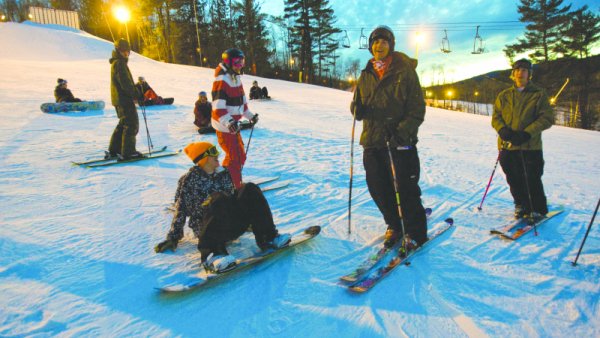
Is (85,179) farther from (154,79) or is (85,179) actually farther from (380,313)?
(154,79)

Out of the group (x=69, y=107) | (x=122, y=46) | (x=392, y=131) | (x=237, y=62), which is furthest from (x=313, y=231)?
(x=69, y=107)

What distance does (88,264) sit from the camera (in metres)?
2.78

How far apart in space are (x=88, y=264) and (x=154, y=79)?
781 inches

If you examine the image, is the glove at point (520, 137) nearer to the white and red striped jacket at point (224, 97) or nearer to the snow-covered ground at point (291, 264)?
the snow-covered ground at point (291, 264)

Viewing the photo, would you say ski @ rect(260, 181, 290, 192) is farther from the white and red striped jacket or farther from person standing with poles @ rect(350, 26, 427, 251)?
person standing with poles @ rect(350, 26, 427, 251)

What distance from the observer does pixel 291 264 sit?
9.32 feet

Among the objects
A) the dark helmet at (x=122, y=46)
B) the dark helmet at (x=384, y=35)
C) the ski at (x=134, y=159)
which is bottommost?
the ski at (x=134, y=159)

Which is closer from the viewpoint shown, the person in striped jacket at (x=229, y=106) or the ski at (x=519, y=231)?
the ski at (x=519, y=231)

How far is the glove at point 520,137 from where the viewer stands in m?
3.48

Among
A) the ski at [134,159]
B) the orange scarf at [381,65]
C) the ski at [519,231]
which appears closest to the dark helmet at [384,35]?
the orange scarf at [381,65]

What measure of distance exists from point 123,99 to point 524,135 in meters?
5.99

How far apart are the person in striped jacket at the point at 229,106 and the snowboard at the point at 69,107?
9188 mm

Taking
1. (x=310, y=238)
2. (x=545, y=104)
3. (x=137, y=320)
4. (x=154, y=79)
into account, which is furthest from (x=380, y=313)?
(x=154, y=79)

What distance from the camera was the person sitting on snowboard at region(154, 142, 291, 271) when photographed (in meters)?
2.64
